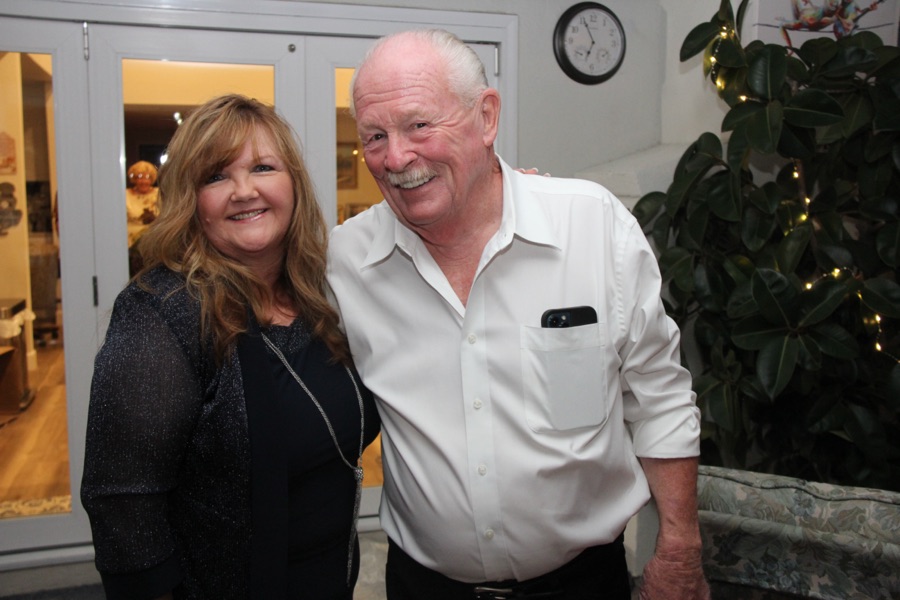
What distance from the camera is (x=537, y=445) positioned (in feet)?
4.47

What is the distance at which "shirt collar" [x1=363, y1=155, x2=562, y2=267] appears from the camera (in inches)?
54.9

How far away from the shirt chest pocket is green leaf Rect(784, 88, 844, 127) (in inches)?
67.8

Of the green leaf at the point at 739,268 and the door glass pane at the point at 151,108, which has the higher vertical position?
the door glass pane at the point at 151,108

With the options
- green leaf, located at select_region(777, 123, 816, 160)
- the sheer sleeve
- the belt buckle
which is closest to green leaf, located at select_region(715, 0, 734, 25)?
green leaf, located at select_region(777, 123, 816, 160)

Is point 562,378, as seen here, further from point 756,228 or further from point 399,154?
point 756,228

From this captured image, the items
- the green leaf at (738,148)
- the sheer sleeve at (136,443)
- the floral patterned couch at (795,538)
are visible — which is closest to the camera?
the sheer sleeve at (136,443)

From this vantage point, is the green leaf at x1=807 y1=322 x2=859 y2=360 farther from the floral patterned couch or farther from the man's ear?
the man's ear

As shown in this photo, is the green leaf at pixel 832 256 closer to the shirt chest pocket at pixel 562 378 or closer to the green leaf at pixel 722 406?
the green leaf at pixel 722 406

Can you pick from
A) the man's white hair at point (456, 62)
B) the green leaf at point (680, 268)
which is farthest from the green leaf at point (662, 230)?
the man's white hair at point (456, 62)

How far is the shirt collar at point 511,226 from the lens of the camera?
4.58 feet

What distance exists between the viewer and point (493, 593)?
1.41m

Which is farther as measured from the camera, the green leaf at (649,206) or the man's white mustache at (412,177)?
the green leaf at (649,206)

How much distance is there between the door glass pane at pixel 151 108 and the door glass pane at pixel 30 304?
0.96 feet

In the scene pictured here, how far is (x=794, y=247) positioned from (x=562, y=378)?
1680 millimetres
